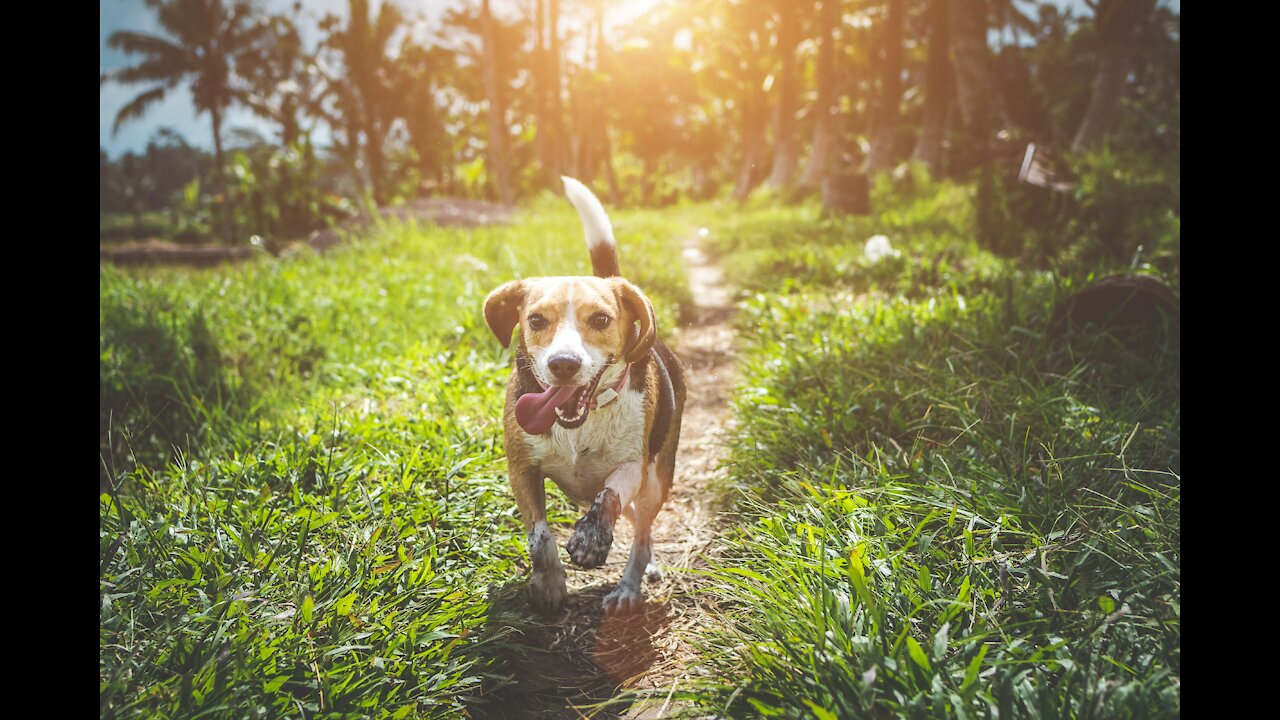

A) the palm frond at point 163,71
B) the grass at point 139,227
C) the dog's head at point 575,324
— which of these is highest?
the palm frond at point 163,71

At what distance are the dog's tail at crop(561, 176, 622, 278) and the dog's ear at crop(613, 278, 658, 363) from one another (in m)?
0.39

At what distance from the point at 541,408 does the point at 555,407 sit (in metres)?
0.04

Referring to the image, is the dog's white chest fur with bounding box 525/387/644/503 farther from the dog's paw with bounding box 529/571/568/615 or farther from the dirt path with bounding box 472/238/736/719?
the dirt path with bounding box 472/238/736/719

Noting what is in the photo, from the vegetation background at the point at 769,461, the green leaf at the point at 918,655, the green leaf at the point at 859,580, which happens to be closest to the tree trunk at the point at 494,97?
the vegetation background at the point at 769,461

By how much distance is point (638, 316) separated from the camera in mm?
2459

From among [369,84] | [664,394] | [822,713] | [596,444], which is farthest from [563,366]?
[369,84]

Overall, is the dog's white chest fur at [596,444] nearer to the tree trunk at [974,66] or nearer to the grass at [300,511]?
the grass at [300,511]

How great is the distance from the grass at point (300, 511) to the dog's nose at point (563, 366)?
2.87 ft

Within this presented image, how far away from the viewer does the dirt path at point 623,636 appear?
2102mm

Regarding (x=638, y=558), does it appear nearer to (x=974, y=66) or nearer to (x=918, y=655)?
(x=918, y=655)

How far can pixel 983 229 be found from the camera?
25.6ft

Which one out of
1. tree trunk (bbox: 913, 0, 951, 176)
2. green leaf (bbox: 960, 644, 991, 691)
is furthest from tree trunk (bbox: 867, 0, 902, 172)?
green leaf (bbox: 960, 644, 991, 691)
